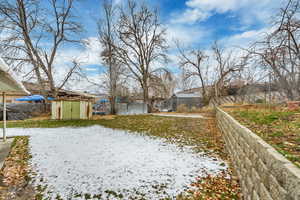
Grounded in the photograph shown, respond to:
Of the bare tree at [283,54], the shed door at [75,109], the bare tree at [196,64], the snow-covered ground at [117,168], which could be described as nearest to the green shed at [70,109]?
the shed door at [75,109]

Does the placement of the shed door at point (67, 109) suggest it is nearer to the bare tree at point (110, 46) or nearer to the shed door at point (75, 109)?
the shed door at point (75, 109)

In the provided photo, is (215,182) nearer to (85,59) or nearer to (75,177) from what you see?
(75,177)

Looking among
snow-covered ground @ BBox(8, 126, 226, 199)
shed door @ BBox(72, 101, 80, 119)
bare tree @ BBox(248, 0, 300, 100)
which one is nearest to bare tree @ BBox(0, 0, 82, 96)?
shed door @ BBox(72, 101, 80, 119)

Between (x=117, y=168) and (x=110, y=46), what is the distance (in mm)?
13462

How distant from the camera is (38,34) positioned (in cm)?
1204

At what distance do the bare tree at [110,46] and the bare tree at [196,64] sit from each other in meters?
8.40

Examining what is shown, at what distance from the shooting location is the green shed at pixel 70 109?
1012 cm

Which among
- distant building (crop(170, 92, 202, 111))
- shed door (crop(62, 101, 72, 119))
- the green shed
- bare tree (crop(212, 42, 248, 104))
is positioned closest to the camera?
the green shed

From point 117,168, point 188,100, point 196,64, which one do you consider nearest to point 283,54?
point 117,168

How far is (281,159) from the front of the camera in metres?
1.18

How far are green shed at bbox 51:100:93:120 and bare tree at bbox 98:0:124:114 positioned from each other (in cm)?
373

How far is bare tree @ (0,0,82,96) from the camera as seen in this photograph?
1124 cm

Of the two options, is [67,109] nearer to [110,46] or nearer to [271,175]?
[110,46]

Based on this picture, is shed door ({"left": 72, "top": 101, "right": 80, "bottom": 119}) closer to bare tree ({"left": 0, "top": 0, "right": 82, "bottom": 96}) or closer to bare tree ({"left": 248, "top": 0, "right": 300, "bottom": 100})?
bare tree ({"left": 0, "top": 0, "right": 82, "bottom": 96})
